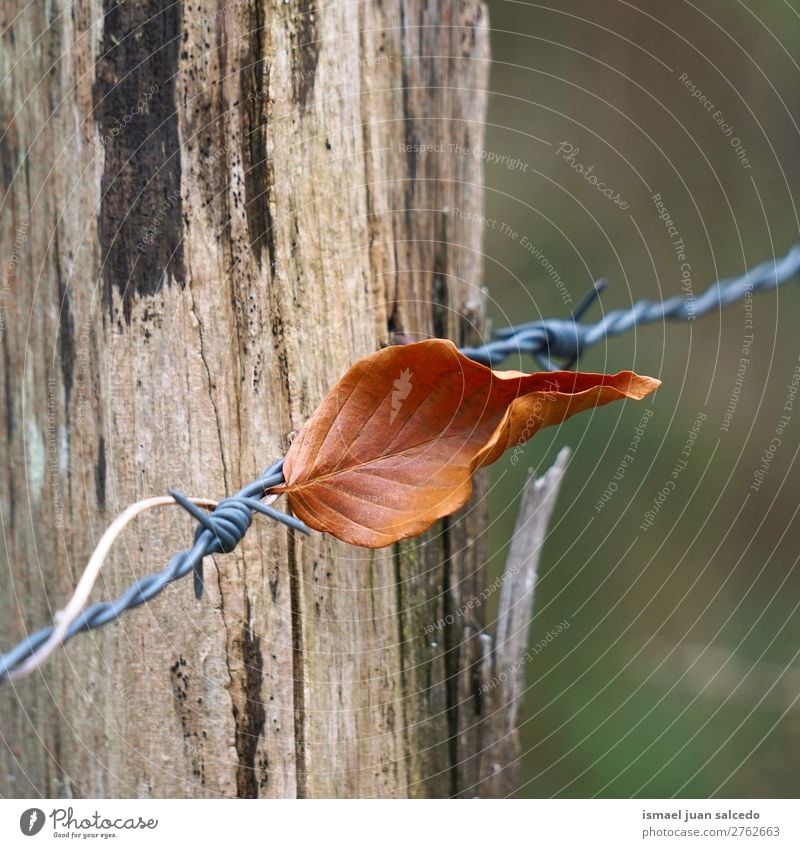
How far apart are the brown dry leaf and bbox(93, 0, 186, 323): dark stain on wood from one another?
11 centimetres

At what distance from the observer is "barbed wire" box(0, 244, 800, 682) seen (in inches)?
13.5

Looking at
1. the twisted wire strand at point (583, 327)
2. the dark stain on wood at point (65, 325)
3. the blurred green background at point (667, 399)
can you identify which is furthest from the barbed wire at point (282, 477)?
the blurred green background at point (667, 399)

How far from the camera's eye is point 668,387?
46.7 inches

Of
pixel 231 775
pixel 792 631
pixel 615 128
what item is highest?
pixel 615 128

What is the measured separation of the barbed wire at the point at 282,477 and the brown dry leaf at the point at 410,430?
2cm

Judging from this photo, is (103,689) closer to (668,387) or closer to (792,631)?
(668,387)

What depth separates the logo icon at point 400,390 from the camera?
16.2 inches

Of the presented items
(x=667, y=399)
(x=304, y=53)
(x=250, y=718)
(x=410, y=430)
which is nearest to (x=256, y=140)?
(x=304, y=53)

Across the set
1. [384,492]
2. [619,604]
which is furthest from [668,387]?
[384,492]

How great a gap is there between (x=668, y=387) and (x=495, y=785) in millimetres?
732
